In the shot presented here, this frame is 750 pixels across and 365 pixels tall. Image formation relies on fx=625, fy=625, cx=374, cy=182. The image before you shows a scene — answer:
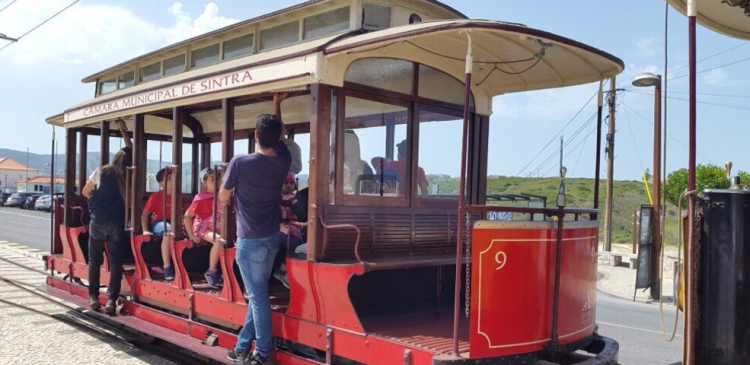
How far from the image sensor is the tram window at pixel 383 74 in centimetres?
470

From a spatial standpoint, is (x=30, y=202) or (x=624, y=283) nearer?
(x=624, y=283)

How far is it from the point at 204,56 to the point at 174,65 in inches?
25.7

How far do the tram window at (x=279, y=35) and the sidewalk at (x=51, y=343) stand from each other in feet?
10.2

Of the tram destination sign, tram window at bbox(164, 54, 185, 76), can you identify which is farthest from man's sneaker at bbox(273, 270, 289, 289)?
tram window at bbox(164, 54, 185, 76)

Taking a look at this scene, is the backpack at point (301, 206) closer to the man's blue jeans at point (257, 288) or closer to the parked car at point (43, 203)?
the man's blue jeans at point (257, 288)

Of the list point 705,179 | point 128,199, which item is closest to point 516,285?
point 128,199

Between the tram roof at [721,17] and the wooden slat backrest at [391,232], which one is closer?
the tram roof at [721,17]

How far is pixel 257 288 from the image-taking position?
452 centimetres

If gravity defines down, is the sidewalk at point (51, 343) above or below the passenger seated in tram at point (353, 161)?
below

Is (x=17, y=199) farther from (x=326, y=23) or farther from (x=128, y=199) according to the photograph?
(x=326, y=23)

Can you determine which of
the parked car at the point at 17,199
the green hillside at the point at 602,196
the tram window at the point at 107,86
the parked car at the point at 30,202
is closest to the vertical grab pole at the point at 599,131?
the tram window at the point at 107,86

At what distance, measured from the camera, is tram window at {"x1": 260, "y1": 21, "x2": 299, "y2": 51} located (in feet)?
17.8

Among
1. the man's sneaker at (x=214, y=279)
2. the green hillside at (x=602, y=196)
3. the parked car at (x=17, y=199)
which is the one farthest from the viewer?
the parked car at (x=17, y=199)

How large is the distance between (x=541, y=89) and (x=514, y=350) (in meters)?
2.64
